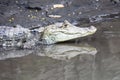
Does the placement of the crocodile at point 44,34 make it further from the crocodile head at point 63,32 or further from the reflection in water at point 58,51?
the reflection in water at point 58,51

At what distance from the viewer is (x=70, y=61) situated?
21.3 feet

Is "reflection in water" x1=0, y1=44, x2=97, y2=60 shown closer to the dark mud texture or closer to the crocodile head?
the crocodile head

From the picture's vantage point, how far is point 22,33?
802 cm

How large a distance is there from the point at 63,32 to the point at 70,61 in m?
1.49

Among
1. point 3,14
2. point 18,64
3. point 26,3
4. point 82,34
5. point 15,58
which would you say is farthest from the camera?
point 26,3

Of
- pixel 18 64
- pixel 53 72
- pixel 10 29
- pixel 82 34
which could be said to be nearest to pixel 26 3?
pixel 10 29

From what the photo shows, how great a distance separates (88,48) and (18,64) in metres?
1.49

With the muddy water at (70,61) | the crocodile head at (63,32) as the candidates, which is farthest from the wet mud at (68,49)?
the crocodile head at (63,32)

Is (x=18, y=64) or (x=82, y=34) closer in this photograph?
(x=18, y=64)

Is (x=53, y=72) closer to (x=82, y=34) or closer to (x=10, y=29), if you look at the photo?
(x=82, y=34)

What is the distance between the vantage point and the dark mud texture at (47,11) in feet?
31.5

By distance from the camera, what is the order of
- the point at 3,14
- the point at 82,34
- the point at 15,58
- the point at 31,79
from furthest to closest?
the point at 3,14 → the point at 82,34 → the point at 15,58 → the point at 31,79

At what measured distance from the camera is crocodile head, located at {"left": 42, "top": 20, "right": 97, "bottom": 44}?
7.81 metres

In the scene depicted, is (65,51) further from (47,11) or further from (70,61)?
(47,11)
